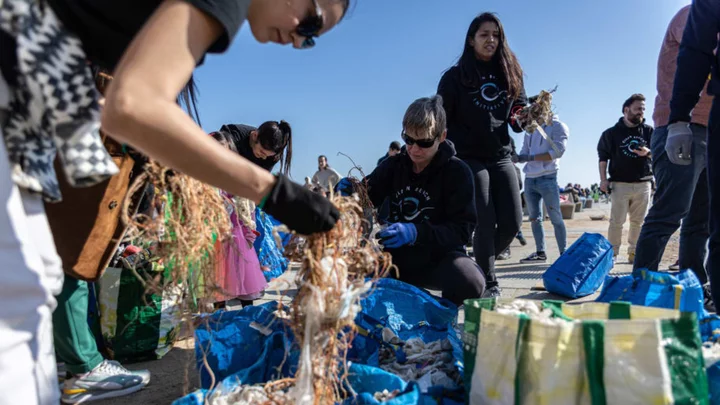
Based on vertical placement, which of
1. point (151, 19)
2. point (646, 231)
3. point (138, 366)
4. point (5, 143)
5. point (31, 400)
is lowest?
point (138, 366)

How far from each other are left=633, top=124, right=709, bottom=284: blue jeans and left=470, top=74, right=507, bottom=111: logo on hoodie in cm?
110

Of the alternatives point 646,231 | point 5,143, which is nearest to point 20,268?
point 5,143

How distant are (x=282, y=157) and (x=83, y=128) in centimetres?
303

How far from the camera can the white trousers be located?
93 centimetres

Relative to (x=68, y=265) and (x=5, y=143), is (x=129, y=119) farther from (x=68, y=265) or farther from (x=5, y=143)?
(x=68, y=265)

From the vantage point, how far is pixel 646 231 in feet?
10.1

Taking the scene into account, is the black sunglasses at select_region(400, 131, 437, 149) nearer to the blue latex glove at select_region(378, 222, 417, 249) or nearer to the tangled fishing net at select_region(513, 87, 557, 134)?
the blue latex glove at select_region(378, 222, 417, 249)

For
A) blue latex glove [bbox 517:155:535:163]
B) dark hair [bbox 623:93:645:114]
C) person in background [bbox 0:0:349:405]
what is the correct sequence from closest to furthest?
1. person in background [bbox 0:0:349:405]
2. dark hair [bbox 623:93:645:114]
3. blue latex glove [bbox 517:155:535:163]

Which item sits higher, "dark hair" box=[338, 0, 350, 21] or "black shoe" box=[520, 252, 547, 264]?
"dark hair" box=[338, 0, 350, 21]

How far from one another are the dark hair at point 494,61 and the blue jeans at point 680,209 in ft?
3.47

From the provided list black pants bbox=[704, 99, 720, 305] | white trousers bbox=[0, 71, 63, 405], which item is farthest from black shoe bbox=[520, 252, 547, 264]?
white trousers bbox=[0, 71, 63, 405]

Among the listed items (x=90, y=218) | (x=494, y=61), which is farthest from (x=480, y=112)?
(x=90, y=218)

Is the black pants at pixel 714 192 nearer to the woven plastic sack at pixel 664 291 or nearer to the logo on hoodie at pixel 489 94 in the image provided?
the woven plastic sack at pixel 664 291

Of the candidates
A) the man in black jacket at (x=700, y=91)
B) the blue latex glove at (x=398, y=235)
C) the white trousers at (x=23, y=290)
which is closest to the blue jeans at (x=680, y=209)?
the man in black jacket at (x=700, y=91)
